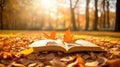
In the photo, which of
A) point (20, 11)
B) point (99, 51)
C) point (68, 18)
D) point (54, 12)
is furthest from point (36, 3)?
point (99, 51)

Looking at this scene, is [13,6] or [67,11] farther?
[67,11]

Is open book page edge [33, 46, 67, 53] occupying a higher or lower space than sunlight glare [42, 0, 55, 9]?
higher

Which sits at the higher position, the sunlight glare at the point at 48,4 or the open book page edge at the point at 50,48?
the open book page edge at the point at 50,48

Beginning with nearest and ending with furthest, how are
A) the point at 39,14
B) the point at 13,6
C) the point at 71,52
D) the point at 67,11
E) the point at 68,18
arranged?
the point at 71,52, the point at 13,6, the point at 39,14, the point at 67,11, the point at 68,18

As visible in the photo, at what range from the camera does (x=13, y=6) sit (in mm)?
26781

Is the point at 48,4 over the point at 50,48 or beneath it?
beneath

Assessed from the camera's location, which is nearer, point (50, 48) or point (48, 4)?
point (50, 48)

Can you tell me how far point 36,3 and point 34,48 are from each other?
2672cm

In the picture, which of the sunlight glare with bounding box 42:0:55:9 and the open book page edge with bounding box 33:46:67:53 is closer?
the open book page edge with bounding box 33:46:67:53

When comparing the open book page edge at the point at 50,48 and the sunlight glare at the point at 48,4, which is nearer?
the open book page edge at the point at 50,48

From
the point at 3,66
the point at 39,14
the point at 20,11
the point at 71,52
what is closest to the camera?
the point at 3,66

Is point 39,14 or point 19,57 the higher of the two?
point 19,57

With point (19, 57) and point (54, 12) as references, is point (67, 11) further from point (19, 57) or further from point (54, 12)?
point (19, 57)

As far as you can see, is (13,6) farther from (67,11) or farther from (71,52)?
(71,52)
